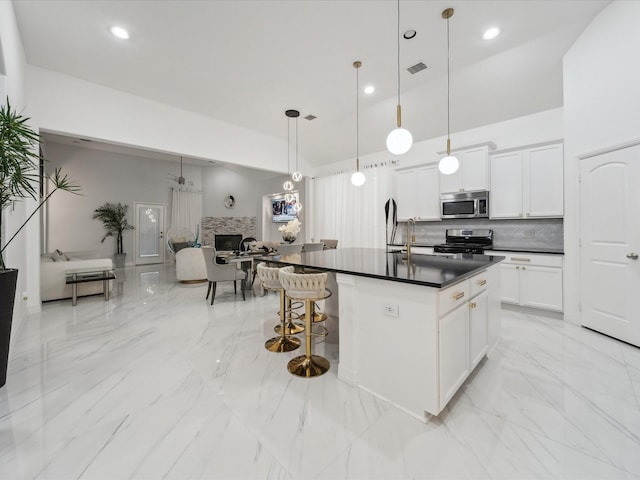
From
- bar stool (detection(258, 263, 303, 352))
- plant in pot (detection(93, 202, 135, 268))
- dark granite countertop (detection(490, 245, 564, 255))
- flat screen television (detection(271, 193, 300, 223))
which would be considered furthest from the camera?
flat screen television (detection(271, 193, 300, 223))

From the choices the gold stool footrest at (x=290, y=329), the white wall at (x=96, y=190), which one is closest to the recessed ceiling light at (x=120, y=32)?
the gold stool footrest at (x=290, y=329)

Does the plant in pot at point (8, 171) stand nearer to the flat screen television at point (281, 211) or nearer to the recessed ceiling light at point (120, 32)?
the recessed ceiling light at point (120, 32)

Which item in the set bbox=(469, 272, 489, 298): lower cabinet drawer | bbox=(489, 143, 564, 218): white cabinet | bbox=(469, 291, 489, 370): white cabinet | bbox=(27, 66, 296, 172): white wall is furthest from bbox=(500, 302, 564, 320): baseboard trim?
bbox=(27, 66, 296, 172): white wall

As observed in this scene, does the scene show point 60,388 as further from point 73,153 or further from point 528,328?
point 73,153

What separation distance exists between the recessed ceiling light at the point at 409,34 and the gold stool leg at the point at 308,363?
9.97 ft

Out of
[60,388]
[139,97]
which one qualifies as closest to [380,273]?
[60,388]

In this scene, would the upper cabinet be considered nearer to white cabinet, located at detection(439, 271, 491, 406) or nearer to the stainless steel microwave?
the stainless steel microwave

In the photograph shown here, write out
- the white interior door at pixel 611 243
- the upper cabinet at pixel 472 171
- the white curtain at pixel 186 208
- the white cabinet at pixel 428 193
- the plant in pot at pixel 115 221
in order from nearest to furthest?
1. the white interior door at pixel 611 243
2. the upper cabinet at pixel 472 171
3. the white cabinet at pixel 428 193
4. the plant in pot at pixel 115 221
5. the white curtain at pixel 186 208

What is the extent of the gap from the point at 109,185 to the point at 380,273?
9523 mm

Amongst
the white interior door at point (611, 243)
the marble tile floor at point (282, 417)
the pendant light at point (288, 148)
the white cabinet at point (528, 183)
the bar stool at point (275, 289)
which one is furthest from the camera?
the pendant light at point (288, 148)

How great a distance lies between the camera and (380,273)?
178 cm

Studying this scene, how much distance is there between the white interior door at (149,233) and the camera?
8.77m

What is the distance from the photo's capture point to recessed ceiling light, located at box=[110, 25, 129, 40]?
9.60 ft

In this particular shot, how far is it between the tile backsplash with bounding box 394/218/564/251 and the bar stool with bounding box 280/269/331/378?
3.47m
